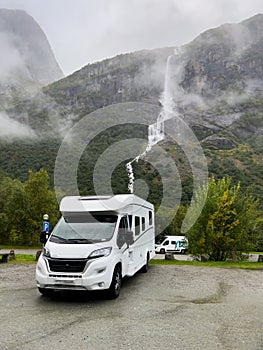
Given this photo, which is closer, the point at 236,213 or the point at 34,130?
the point at 236,213

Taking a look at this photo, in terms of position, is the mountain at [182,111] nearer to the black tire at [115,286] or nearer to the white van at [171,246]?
the white van at [171,246]

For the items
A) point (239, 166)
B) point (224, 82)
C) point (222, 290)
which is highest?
point (224, 82)

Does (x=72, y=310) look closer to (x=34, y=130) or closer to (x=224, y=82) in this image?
(x=34, y=130)

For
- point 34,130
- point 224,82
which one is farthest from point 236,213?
point 224,82

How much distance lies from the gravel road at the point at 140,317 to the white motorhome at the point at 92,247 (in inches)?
21.3

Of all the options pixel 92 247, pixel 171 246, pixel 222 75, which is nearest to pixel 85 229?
pixel 92 247

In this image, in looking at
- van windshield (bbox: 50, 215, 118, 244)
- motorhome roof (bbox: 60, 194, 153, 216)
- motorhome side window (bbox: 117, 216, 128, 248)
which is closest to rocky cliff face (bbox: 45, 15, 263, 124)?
motorhome roof (bbox: 60, 194, 153, 216)

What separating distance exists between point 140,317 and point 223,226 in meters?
11.3

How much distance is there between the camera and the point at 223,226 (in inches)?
689

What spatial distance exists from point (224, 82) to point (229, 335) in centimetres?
18837

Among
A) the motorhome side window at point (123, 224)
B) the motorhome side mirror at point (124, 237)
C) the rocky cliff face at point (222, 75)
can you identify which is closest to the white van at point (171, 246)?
the motorhome side window at point (123, 224)

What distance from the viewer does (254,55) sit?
199375 millimetres

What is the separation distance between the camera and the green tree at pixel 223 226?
17391 mm

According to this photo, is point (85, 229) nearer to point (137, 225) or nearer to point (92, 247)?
point (92, 247)
